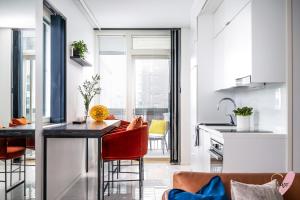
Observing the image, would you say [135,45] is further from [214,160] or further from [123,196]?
[214,160]

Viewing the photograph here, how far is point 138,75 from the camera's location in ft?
21.4

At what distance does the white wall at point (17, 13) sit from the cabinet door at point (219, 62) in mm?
2235

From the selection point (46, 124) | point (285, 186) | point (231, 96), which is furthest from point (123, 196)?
point (285, 186)

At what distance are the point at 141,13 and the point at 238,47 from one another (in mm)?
2492

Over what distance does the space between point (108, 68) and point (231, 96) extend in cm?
290

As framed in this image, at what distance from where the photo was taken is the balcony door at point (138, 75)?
6.43 m

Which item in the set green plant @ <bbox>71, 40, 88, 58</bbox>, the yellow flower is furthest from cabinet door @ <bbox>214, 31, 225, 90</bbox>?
green plant @ <bbox>71, 40, 88, 58</bbox>

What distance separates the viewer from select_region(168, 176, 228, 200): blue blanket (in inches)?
57.1

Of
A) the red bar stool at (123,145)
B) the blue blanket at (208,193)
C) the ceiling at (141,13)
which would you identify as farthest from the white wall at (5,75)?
the ceiling at (141,13)

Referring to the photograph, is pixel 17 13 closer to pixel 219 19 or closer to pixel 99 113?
pixel 99 113

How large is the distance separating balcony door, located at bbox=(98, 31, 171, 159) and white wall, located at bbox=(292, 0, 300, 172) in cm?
378

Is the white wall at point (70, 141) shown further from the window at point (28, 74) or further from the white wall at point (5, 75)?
the white wall at point (5, 75)

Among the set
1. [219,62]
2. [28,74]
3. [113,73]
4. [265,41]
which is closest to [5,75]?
[28,74]

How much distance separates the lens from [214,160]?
10.4 ft
